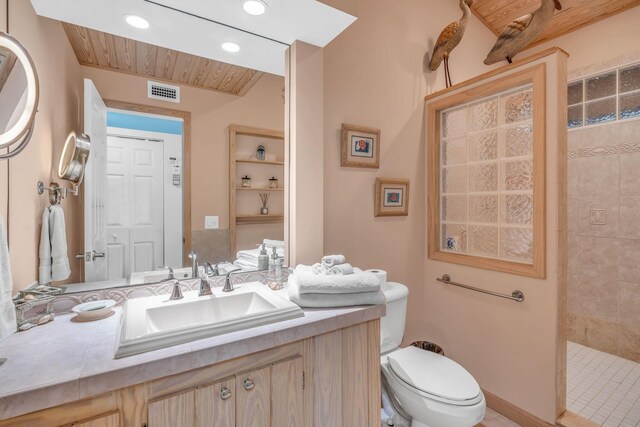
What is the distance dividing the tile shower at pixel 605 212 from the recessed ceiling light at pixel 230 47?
2761 millimetres

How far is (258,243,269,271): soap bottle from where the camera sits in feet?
5.17

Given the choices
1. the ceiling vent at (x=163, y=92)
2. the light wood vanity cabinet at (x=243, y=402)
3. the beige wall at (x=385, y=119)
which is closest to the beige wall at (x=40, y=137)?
the ceiling vent at (x=163, y=92)

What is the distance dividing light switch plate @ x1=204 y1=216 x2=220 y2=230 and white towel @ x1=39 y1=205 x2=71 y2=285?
0.52 m

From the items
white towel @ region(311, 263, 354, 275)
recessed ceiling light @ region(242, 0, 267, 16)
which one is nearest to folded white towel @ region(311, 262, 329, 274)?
white towel @ region(311, 263, 354, 275)

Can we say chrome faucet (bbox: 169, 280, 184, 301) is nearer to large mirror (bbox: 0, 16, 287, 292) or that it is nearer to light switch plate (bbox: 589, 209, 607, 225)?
large mirror (bbox: 0, 16, 287, 292)

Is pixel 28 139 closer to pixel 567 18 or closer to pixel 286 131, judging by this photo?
pixel 286 131

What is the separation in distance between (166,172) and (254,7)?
32.7 inches

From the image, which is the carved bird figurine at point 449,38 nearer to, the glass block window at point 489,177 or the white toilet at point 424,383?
the glass block window at point 489,177

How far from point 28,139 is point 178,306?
0.74 metres

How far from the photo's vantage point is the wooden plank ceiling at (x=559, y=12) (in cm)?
221

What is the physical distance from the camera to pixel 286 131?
5.30ft

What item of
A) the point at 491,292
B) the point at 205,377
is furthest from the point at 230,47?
the point at 491,292

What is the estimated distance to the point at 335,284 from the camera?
114 cm

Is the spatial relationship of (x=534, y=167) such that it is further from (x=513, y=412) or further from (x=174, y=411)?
(x=174, y=411)
